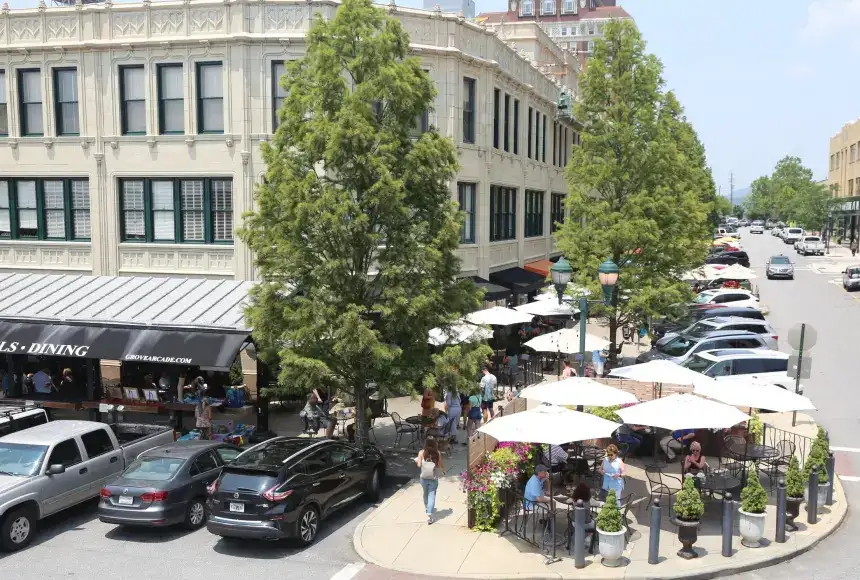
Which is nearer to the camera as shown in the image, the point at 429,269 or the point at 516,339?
the point at 429,269

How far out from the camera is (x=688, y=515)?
12562 mm

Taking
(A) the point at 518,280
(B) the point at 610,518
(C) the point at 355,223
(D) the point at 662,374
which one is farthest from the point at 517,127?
(B) the point at 610,518

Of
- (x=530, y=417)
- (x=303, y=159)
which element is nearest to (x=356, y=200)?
(x=303, y=159)

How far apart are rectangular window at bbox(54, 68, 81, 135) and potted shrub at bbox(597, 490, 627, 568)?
22.0 meters

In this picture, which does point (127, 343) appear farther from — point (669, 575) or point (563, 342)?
point (669, 575)

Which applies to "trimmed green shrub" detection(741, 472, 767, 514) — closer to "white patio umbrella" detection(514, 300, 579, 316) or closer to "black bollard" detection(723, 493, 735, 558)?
"black bollard" detection(723, 493, 735, 558)

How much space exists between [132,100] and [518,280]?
15.5 m

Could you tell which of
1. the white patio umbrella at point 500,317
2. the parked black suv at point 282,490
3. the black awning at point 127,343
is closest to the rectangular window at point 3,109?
the black awning at point 127,343

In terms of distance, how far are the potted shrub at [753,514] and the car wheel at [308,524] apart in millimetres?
7176

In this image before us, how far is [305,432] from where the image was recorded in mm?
20734

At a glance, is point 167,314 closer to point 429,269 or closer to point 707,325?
point 429,269

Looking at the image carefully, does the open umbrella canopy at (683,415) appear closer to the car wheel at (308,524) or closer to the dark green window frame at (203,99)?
the car wheel at (308,524)

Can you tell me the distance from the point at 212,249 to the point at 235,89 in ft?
16.9

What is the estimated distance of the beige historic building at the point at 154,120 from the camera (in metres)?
25.2
